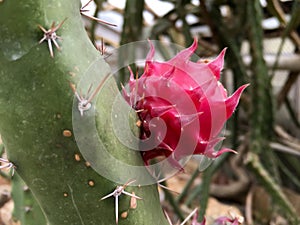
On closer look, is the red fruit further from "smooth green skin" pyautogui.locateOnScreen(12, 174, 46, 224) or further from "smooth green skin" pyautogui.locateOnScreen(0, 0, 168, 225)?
"smooth green skin" pyautogui.locateOnScreen(12, 174, 46, 224)

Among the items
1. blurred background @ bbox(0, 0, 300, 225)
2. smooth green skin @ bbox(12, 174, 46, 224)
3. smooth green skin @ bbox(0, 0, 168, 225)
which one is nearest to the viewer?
smooth green skin @ bbox(0, 0, 168, 225)

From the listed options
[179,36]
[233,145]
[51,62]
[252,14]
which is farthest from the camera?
[179,36]

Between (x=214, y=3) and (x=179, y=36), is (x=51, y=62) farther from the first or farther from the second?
(x=179, y=36)

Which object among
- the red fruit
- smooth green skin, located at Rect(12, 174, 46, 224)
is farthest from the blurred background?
smooth green skin, located at Rect(12, 174, 46, 224)

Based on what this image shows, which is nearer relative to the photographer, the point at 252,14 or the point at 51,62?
the point at 51,62

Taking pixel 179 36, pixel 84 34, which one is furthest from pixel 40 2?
pixel 179 36

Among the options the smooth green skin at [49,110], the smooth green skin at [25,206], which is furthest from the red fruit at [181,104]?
the smooth green skin at [25,206]

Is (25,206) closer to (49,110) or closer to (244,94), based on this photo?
(49,110)
